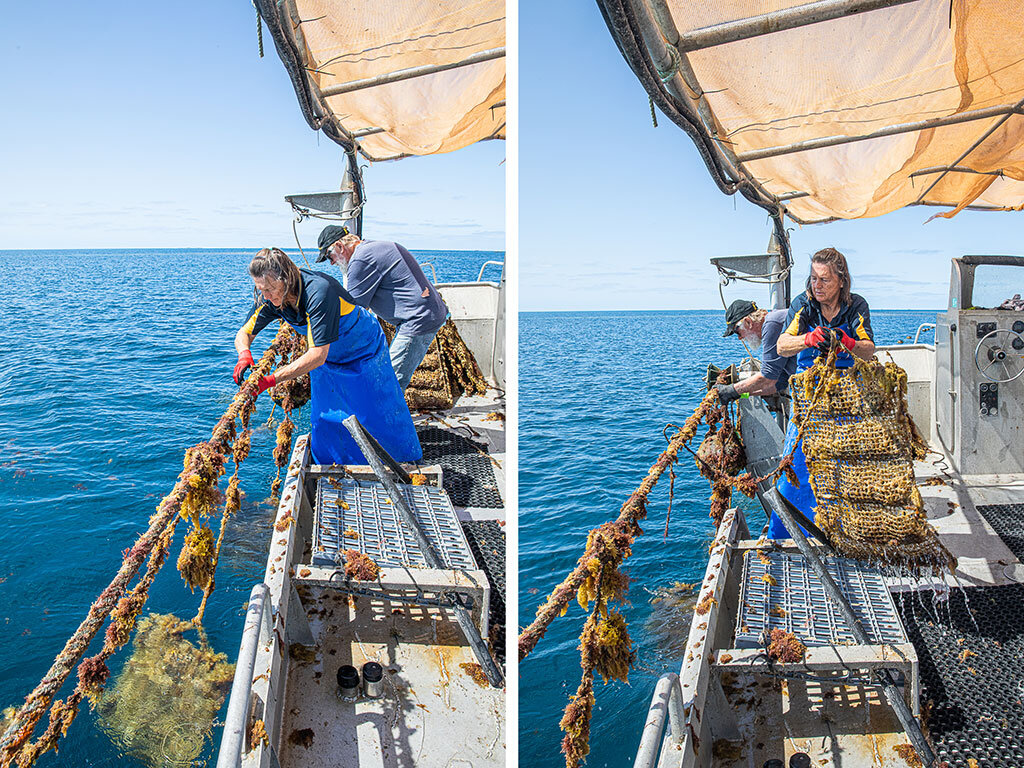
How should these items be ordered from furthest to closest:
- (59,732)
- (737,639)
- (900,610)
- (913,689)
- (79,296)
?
(79,296) < (900,610) < (737,639) < (913,689) < (59,732)

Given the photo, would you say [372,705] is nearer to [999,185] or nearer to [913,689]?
[913,689]

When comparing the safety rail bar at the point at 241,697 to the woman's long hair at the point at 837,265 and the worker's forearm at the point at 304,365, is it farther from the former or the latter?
the woman's long hair at the point at 837,265

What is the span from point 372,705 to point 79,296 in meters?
52.4

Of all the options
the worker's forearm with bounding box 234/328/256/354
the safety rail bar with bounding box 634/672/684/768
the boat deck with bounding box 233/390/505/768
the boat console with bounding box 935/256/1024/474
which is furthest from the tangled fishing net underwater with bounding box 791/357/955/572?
the worker's forearm with bounding box 234/328/256/354

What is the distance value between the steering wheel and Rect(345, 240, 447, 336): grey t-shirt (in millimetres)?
4924

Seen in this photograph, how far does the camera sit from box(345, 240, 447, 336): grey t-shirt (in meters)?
5.36

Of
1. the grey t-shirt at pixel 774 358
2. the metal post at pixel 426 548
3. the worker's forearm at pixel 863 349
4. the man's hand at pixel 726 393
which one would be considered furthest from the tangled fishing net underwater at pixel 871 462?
the metal post at pixel 426 548

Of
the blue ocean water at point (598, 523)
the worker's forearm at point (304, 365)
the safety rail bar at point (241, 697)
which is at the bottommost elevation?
the blue ocean water at point (598, 523)

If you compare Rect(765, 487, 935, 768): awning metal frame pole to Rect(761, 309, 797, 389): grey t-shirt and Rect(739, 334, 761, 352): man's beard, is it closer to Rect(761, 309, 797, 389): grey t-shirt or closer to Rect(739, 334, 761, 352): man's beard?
Rect(761, 309, 797, 389): grey t-shirt

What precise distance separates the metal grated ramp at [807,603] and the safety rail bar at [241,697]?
217 centimetres

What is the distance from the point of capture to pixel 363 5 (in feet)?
15.7

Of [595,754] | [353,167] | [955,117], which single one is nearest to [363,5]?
[353,167]

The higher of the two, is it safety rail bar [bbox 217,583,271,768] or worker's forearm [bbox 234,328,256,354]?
worker's forearm [bbox 234,328,256,354]

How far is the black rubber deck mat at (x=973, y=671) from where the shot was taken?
9.30ft
